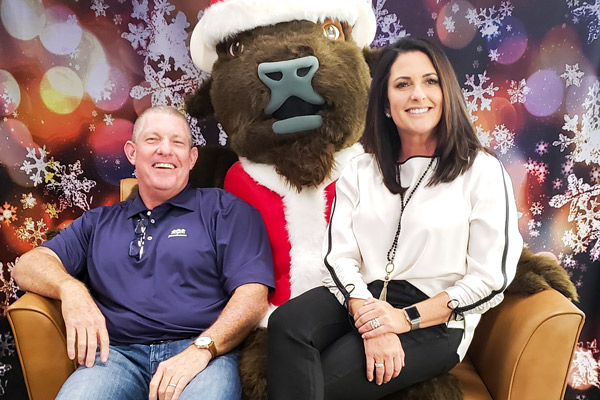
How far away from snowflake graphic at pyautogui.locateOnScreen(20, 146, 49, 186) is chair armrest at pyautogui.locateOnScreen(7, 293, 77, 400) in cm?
87

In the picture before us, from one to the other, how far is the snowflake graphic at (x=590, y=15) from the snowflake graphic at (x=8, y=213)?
2570 millimetres

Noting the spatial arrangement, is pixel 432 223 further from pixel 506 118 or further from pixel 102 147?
pixel 102 147

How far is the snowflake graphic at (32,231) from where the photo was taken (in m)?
2.28

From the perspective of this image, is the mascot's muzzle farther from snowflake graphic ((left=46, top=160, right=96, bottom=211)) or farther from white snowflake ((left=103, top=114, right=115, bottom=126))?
snowflake graphic ((left=46, top=160, right=96, bottom=211))

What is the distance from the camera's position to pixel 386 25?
219 centimetres

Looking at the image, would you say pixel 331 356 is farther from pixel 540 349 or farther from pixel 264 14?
pixel 264 14

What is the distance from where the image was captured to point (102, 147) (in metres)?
2.28

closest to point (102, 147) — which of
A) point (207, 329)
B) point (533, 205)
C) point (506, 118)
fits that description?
point (207, 329)

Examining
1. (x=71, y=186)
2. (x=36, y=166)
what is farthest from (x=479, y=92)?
(x=36, y=166)

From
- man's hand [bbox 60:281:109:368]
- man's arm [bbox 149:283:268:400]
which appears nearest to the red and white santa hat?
man's arm [bbox 149:283:268:400]

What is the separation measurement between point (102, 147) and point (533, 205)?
196 cm

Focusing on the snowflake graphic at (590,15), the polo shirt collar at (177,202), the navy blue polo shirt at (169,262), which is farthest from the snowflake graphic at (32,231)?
the snowflake graphic at (590,15)

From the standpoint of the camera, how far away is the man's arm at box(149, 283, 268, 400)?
136 cm

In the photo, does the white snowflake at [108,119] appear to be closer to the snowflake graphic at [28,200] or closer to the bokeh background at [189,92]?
the bokeh background at [189,92]
